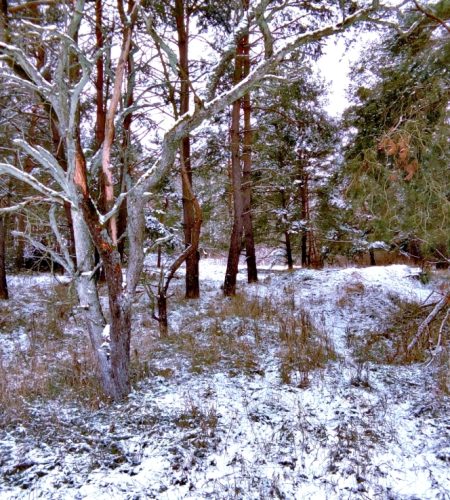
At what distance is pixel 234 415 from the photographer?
3.67 meters

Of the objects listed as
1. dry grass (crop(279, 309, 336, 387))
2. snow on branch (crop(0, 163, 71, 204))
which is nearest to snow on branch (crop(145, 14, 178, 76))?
snow on branch (crop(0, 163, 71, 204))

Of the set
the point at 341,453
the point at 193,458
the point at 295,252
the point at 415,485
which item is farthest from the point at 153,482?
the point at 295,252

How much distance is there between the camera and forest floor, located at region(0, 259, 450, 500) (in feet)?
9.00

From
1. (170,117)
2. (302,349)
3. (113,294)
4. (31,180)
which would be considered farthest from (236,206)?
(31,180)

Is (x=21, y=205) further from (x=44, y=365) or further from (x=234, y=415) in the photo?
(x=234, y=415)

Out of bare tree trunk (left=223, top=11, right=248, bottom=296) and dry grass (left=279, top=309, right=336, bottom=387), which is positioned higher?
bare tree trunk (left=223, top=11, right=248, bottom=296)

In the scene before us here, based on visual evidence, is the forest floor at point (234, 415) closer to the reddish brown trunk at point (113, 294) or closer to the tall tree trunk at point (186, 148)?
the reddish brown trunk at point (113, 294)

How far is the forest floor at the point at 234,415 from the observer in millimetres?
2744

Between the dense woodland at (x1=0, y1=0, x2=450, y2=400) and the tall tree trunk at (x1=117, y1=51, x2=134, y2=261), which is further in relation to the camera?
the tall tree trunk at (x1=117, y1=51, x2=134, y2=261)

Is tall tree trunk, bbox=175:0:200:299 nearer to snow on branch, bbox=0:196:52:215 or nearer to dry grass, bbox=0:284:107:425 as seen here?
dry grass, bbox=0:284:107:425

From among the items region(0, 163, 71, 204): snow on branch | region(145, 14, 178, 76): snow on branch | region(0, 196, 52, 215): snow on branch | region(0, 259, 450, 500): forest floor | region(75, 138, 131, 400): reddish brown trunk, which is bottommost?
region(0, 259, 450, 500): forest floor

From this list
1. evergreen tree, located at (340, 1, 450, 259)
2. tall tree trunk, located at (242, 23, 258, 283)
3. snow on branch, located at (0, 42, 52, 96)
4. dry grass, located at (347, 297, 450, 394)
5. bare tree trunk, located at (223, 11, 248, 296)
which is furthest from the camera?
tall tree trunk, located at (242, 23, 258, 283)

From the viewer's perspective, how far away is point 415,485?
2.71 m

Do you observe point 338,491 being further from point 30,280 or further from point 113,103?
point 30,280
